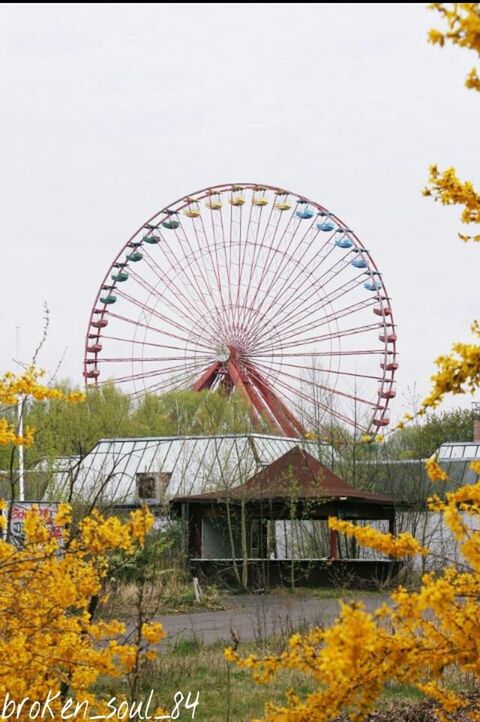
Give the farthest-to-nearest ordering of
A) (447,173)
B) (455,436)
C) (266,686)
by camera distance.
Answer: (455,436)
(266,686)
(447,173)

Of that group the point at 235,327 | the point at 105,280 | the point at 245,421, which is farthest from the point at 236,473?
the point at 105,280

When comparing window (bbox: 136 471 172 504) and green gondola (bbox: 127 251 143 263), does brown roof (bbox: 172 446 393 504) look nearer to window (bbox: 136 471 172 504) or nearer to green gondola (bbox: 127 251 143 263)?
window (bbox: 136 471 172 504)

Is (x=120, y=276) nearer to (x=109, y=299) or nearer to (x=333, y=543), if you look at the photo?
(x=109, y=299)

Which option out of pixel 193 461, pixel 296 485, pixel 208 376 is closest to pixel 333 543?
pixel 296 485

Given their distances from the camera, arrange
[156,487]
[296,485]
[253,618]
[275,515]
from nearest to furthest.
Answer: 1. [253,618]
2. [296,485]
3. [275,515]
4. [156,487]

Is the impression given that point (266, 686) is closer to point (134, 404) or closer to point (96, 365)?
point (96, 365)

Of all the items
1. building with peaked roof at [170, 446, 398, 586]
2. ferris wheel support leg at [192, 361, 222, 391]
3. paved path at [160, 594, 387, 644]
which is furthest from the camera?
ferris wheel support leg at [192, 361, 222, 391]

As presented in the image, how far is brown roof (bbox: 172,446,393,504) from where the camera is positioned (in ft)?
69.8

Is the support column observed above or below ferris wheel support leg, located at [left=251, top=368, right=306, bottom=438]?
below

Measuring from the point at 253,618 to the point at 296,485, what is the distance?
550 centimetres

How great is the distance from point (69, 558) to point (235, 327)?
108 feet

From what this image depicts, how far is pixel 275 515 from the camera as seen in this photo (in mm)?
22812

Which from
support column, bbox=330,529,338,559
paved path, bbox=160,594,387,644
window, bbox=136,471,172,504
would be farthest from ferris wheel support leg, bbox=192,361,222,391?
paved path, bbox=160,594,387,644

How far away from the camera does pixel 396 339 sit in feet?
128
